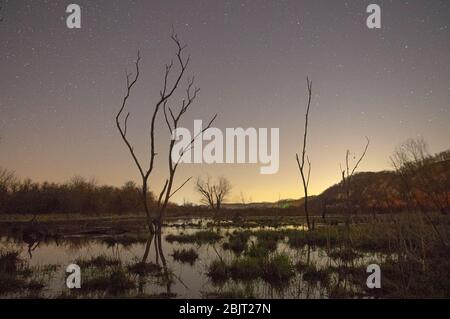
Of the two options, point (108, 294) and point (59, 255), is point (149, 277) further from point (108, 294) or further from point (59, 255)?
point (59, 255)

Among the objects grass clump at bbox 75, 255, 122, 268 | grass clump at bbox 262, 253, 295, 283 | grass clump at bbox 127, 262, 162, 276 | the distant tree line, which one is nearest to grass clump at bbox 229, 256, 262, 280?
grass clump at bbox 262, 253, 295, 283

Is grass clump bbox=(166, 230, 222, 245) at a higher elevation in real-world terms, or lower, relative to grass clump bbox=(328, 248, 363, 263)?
lower

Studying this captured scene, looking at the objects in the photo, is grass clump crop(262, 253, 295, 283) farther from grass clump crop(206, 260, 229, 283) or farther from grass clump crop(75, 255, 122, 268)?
grass clump crop(75, 255, 122, 268)

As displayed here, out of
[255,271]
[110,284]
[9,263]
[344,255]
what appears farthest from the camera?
[344,255]

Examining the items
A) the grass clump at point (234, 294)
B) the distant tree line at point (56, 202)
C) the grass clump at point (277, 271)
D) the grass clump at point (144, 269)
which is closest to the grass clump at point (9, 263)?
the grass clump at point (144, 269)

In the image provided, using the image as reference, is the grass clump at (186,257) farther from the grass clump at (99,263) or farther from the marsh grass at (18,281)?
the marsh grass at (18,281)

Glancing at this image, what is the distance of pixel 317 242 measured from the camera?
1822 cm

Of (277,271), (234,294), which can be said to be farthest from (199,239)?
(234,294)

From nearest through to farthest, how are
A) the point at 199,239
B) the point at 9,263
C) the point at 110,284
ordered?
the point at 110,284 < the point at 9,263 < the point at 199,239

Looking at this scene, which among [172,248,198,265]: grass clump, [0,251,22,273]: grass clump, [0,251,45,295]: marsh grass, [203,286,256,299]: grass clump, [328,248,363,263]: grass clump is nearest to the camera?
[203,286,256,299]: grass clump

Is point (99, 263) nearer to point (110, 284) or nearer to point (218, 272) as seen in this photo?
point (110, 284)

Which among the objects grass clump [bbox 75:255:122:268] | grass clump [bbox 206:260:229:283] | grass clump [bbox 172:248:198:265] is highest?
grass clump [bbox 206:260:229:283]

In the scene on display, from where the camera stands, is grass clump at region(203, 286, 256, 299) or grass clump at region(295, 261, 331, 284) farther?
grass clump at region(295, 261, 331, 284)
